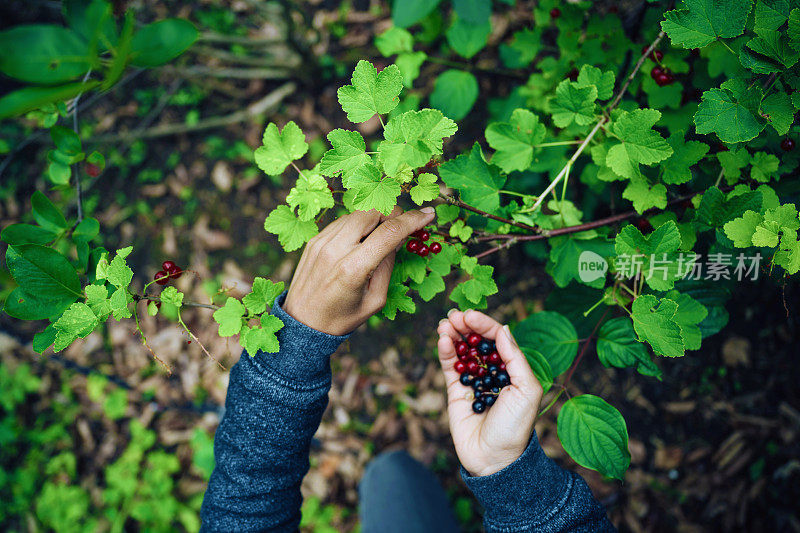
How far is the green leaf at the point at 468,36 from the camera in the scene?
178 centimetres

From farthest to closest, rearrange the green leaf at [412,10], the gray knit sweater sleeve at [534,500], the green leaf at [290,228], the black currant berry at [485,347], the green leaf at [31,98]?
1. the green leaf at [412,10]
2. the black currant berry at [485,347]
3. the gray knit sweater sleeve at [534,500]
4. the green leaf at [290,228]
5. the green leaf at [31,98]

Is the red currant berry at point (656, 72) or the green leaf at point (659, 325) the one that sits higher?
the red currant berry at point (656, 72)

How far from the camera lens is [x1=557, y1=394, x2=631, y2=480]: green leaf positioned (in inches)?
49.6

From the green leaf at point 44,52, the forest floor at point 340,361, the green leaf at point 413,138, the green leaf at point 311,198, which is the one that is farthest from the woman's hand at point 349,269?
the forest floor at point 340,361

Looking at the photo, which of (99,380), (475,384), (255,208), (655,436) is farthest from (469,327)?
(99,380)

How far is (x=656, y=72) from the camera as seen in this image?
1.50 metres

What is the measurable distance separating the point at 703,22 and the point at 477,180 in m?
0.72

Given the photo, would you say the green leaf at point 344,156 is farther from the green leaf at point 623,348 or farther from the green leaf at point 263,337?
the green leaf at point 623,348

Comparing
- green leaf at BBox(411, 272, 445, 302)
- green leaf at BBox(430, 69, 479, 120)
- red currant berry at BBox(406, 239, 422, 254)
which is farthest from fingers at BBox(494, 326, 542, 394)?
green leaf at BBox(430, 69, 479, 120)

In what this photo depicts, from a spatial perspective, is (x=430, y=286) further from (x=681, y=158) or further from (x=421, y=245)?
(x=681, y=158)

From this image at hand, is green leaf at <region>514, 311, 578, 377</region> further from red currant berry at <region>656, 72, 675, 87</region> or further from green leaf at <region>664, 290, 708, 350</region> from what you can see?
red currant berry at <region>656, 72, 675, 87</region>

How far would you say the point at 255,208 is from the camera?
3119mm

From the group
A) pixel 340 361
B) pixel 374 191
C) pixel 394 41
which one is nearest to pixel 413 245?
pixel 374 191

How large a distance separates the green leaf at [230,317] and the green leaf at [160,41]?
0.60 metres
